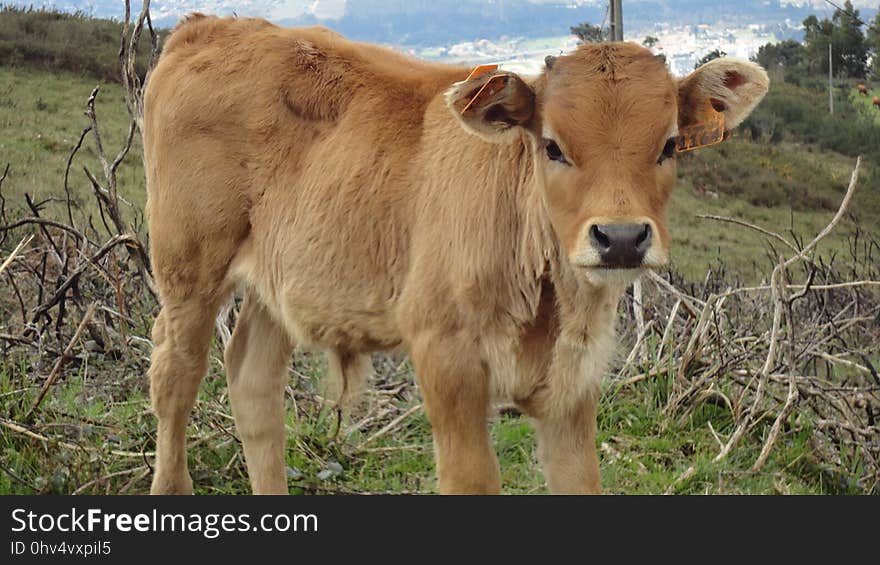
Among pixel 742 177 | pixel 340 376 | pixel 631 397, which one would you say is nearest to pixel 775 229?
pixel 742 177

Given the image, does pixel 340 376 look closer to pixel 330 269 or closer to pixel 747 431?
pixel 330 269

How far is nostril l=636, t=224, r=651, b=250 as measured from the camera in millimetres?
3885

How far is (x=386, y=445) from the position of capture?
22.1 ft

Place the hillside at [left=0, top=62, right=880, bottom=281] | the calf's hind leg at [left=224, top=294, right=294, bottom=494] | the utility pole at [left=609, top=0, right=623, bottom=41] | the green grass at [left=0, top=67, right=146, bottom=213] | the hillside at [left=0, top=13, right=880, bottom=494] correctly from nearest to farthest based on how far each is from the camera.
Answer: the calf's hind leg at [left=224, top=294, right=294, bottom=494]
the hillside at [left=0, top=13, right=880, bottom=494]
the utility pole at [left=609, top=0, right=623, bottom=41]
the green grass at [left=0, top=67, right=146, bottom=213]
the hillside at [left=0, top=62, right=880, bottom=281]

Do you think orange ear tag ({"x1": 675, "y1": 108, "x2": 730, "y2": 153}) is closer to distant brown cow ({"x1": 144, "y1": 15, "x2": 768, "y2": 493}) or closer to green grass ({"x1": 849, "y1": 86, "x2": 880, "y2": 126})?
distant brown cow ({"x1": 144, "y1": 15, "x2": 768, "y2": 493})

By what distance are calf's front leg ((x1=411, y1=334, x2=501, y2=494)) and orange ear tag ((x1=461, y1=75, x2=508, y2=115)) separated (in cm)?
102

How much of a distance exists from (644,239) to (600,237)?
16 cm

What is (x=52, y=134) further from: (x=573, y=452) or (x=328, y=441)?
(x=573, y=452)

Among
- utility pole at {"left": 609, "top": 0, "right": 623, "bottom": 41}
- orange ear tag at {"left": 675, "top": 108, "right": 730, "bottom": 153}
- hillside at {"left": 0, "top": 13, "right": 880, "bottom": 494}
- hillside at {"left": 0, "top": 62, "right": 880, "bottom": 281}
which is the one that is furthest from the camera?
hillside at {"left": 0, "top": 62, "right": 880, "bottom": 281}

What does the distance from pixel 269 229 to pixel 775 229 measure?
22.9 meters

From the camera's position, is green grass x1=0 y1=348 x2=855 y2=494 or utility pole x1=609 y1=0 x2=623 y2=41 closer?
green grass x1=0 y1=348 x2=855 y2=494

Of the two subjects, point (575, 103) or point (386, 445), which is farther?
point (386, 445)

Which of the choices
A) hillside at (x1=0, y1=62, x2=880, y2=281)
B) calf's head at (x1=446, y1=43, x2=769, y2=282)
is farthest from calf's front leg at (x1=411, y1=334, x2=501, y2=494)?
hillside at (x1=0, y1=62, x2=880, y2=281)

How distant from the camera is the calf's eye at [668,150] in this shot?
14.0 feet
